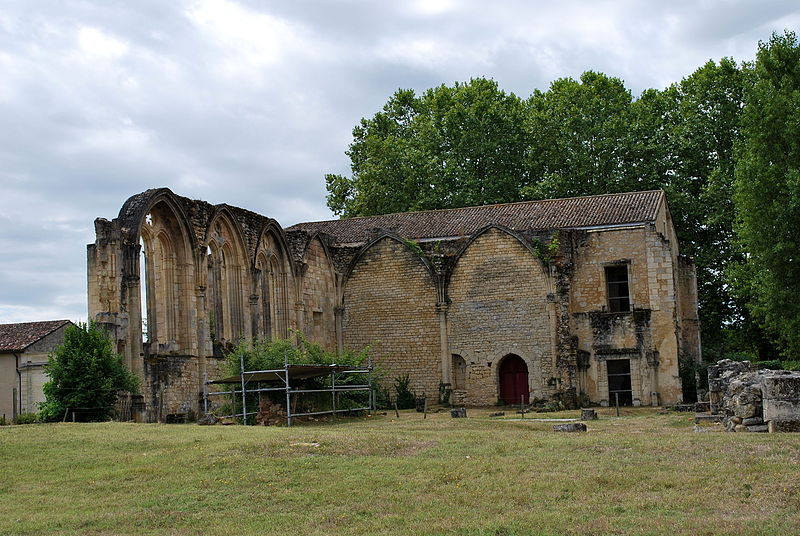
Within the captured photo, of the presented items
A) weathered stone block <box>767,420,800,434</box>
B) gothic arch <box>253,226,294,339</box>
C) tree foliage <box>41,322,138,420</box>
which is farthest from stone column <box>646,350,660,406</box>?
tree foliage <box>41,322,138,420</box>

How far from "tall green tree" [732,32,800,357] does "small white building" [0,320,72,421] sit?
25733 mm

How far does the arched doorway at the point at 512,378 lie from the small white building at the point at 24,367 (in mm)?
17147

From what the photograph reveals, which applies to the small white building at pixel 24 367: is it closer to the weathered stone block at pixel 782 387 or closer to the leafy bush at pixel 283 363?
the leafy bush at pixel 283 363

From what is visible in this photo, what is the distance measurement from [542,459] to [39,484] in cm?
684

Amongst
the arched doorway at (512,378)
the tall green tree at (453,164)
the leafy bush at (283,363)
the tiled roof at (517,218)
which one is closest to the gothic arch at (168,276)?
the leafy bush at (283,363)

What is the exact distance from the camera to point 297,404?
78.4 feet

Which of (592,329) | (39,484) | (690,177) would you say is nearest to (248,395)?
(39,484)

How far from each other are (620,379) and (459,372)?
18.3 feet

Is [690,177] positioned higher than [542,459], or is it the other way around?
[690,177]

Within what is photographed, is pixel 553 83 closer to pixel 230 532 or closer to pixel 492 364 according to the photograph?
pixel 492 364

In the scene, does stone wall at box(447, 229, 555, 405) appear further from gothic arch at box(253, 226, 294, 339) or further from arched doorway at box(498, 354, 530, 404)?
gothic arch at box(253, 226, 294, 339)

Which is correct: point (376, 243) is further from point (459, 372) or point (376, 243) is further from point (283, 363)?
point (283, 363)

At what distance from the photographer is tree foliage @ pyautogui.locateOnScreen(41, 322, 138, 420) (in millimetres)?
21266

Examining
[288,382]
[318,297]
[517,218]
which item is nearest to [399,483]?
[288,382]
